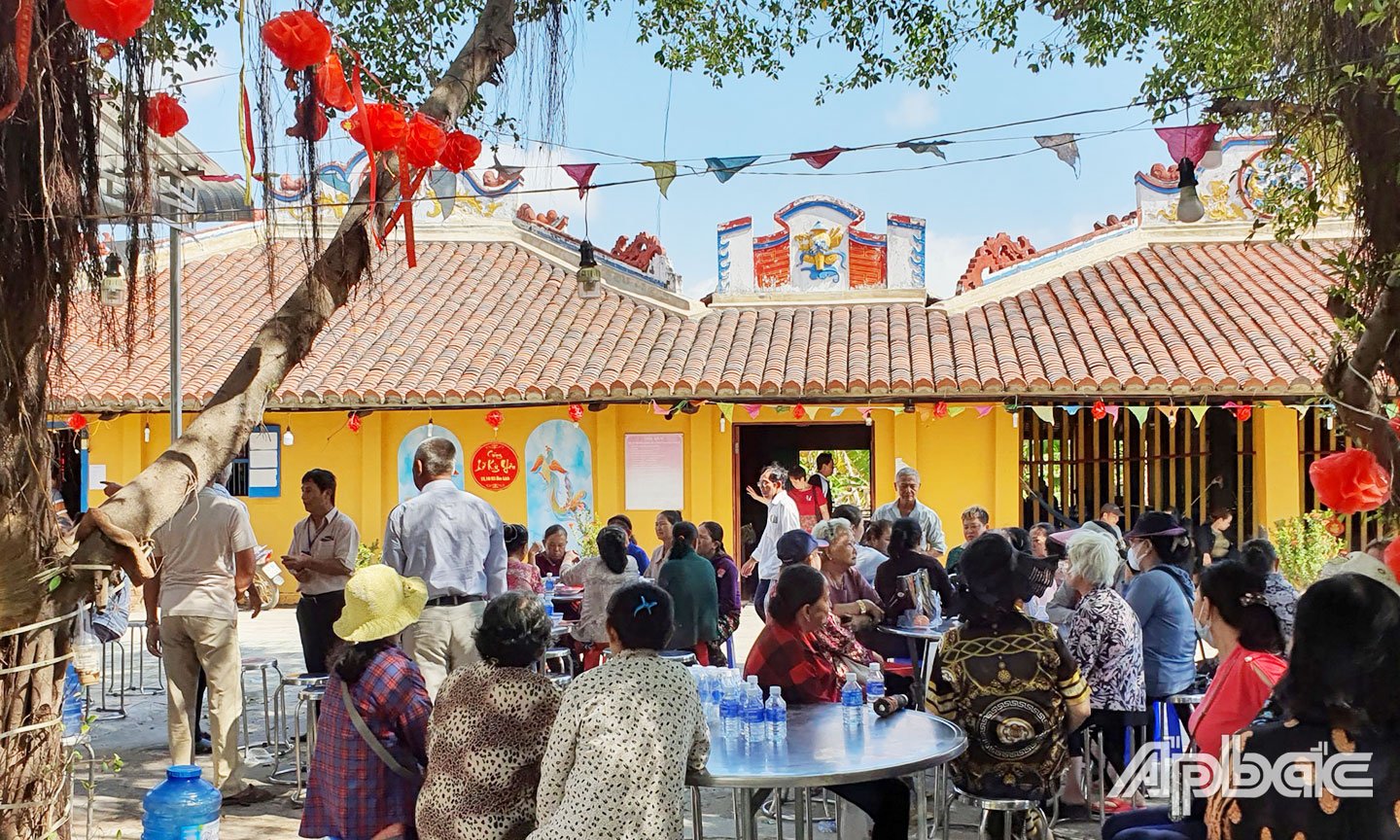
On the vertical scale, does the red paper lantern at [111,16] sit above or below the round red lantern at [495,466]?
above

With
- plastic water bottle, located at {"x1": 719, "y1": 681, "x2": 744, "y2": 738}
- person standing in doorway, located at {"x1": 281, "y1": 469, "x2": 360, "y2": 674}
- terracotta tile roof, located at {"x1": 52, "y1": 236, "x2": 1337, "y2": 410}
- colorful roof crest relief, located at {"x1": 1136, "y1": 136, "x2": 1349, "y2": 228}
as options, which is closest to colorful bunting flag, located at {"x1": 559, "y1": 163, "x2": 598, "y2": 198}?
person standing in doorway, located at {"x1": 281, "y1": 469, "x2": 360, "y2": 674}

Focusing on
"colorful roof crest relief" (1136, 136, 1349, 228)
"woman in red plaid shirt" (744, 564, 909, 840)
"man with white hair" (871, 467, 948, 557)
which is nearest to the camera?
"woman in red plaid shirt" (744, 564, 909, 840)

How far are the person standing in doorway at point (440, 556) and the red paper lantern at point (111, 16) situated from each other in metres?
3.30

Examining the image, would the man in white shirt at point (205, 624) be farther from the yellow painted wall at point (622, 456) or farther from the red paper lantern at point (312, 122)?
the yellow painted wall at point (622, 456)

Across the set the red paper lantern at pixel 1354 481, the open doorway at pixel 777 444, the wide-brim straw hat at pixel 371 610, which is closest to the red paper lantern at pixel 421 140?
the wide-brim straw hat at pixel 371 610

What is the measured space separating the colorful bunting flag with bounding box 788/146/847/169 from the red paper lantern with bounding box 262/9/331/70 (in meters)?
2.82

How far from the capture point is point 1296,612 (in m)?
2.95

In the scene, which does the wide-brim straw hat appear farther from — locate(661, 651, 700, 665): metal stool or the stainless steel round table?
locate(661, 651, 700, 665): metal stool

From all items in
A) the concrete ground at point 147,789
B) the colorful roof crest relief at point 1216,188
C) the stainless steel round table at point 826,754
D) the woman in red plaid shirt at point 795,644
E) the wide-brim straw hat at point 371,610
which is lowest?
the concrete ground at point 147,789

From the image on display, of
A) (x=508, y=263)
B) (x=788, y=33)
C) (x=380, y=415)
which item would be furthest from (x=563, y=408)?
(x=788, y=33)

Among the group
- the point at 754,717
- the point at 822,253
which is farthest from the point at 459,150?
the point at 822,253

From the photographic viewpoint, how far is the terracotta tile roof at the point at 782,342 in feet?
41.0

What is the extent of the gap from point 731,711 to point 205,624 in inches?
120

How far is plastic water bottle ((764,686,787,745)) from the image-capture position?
4.11 meters
